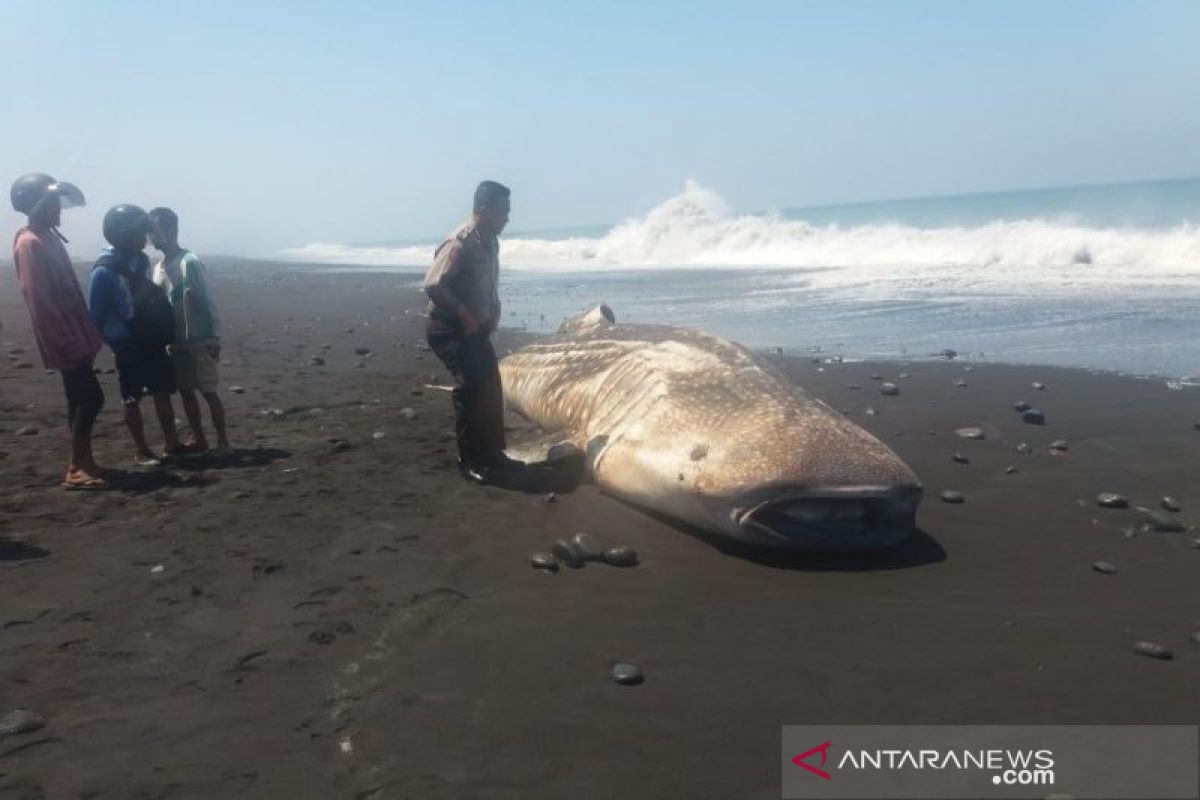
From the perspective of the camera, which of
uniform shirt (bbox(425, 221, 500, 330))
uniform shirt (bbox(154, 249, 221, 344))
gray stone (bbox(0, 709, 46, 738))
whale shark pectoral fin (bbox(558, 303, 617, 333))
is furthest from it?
whale shark pectoral fin (bbox(558, 303, 617, 333))

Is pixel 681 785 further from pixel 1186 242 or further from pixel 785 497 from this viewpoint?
pixel 1186 242

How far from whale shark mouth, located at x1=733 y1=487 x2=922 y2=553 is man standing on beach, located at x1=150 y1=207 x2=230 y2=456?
446 cm

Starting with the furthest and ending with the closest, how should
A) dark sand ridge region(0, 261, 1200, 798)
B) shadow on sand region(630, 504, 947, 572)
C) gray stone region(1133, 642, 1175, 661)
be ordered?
shadow on sand region(630, 504, 947, 572) → gray stone region(1133, 642, 1175, 661) → dark sand ridge region(0, 261, 1200, 798)

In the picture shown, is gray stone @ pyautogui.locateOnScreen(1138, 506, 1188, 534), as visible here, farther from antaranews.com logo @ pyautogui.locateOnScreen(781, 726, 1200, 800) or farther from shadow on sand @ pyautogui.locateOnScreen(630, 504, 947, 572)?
antaranews.com logo @ pyautogui.locateOnScreen(781, 726, 1200, 800)

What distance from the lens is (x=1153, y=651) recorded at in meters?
3.98

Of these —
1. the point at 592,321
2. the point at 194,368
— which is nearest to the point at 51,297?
the point at 194,368

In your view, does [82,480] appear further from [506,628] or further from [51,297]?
[506,628]

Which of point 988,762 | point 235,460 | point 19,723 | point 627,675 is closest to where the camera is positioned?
point 988,762

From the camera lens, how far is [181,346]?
25.2ft

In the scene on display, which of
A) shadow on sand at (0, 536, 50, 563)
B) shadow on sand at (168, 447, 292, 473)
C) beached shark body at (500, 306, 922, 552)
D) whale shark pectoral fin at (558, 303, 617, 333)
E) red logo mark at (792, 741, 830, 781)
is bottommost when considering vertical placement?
red logo mark at (792, 741, 830, 781)

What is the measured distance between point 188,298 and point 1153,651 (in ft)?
22.2

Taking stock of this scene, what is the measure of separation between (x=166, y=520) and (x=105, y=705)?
242cm

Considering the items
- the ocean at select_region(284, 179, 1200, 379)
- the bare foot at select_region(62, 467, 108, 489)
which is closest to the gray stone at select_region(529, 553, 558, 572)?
the bare foot at select_region(62, 467, 108, 489)

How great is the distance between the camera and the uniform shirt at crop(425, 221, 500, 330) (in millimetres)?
6926
